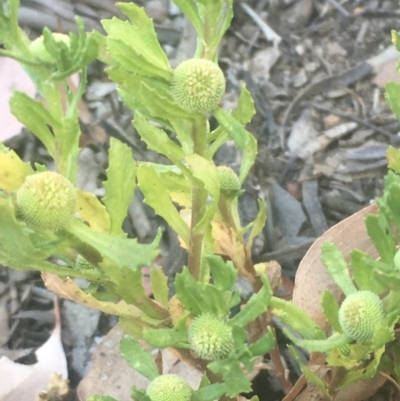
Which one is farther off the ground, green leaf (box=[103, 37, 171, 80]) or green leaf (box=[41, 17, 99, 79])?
green leaf (box=[41, 17, 99, 79])

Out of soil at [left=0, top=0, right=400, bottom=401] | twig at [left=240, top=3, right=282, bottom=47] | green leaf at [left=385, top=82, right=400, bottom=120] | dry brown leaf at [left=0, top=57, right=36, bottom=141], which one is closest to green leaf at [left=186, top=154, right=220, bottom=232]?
green leaf at [left=385, top=82, right=400, bottom=120]

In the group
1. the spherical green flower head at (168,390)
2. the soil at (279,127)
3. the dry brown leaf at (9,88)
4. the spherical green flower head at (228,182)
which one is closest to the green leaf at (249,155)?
the spherical green flower head at (228,182)

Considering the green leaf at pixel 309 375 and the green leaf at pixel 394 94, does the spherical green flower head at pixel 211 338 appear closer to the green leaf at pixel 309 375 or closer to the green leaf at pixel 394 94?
the green leaf at pixel 309 375

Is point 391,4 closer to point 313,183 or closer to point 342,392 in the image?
point 313,183

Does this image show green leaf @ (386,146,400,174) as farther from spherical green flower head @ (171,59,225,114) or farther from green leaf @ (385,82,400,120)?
spherical green flower head @ (171,59,225,114)

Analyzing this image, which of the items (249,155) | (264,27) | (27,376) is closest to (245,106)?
(249,155)

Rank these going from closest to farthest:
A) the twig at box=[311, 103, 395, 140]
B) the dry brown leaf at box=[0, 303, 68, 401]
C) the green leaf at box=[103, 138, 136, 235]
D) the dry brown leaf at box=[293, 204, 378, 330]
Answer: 1. the green leaf at box=[103, 138, 136, 235]
2. the dry brown leaf at box=[293, 204, 378, 330]
3. the dry brown leaf at box=[0, 303, 68, 401]
4. the twig at box=[311, 103, 395, 140]

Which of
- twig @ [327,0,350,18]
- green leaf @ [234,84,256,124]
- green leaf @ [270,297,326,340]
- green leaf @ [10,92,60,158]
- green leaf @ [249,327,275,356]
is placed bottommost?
green leaf @ [270,297,326,340]
